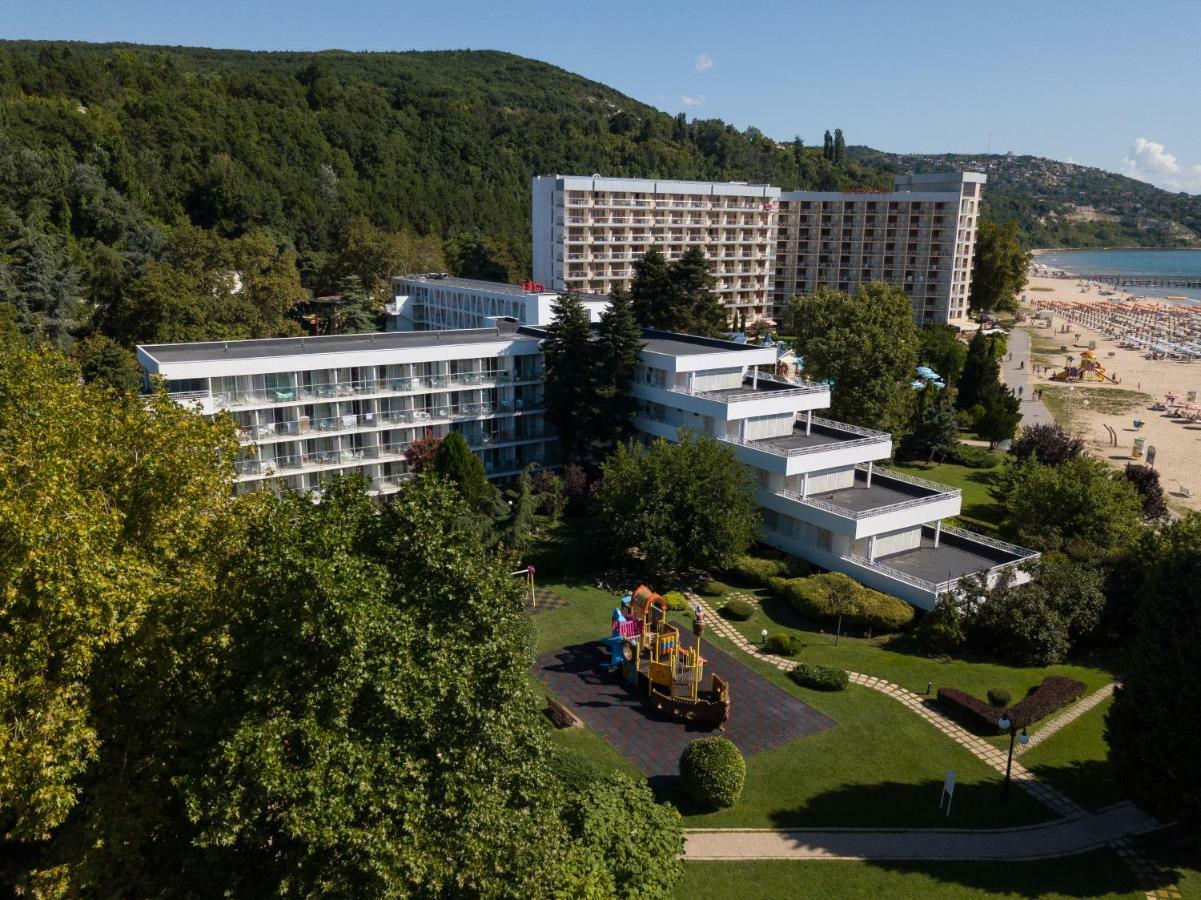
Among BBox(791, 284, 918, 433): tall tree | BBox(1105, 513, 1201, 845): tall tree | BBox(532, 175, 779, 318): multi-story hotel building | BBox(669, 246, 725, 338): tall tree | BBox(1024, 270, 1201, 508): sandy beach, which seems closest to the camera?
BBox(1105, 513, 1201, 845): tall tree

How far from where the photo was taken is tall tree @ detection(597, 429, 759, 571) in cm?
3856

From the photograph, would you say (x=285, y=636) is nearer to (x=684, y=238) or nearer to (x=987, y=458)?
(x=987, y=458)

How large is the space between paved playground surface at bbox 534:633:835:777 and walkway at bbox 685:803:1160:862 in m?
3.75

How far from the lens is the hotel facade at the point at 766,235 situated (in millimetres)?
101688

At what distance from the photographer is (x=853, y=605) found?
36.3 meters

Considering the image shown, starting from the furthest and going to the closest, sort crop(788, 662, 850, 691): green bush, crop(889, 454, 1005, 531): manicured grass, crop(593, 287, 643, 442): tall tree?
crop(889, 454, 1005, 531): manicured grass
crop(593, 287, 643, 442): tall tree
crop(788, 662, 850, 691): green bush

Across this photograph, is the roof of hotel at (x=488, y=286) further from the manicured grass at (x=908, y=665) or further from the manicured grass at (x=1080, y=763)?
the manicured grass at (x=1080, y=763)

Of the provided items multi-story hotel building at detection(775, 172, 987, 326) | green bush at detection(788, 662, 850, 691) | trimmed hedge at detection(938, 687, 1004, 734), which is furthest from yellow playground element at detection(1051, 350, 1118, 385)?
green bush at detection(788, 662, 850, 691)

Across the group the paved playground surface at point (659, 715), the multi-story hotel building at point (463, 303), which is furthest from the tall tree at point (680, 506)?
the multi-story hotel building at point (463, 303)

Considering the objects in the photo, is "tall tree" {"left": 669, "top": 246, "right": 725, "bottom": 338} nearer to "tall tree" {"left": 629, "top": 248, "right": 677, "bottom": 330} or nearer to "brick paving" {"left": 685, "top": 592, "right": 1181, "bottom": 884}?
"tall tree" {"left": 629, "top": 248, "right": 677, "bottom": 330}

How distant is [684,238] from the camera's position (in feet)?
355

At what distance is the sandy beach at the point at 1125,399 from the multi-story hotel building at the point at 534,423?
91.2 ft

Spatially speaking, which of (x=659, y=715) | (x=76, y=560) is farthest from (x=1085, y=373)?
(x=76, y=560)

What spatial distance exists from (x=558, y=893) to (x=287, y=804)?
5128 millimetres
